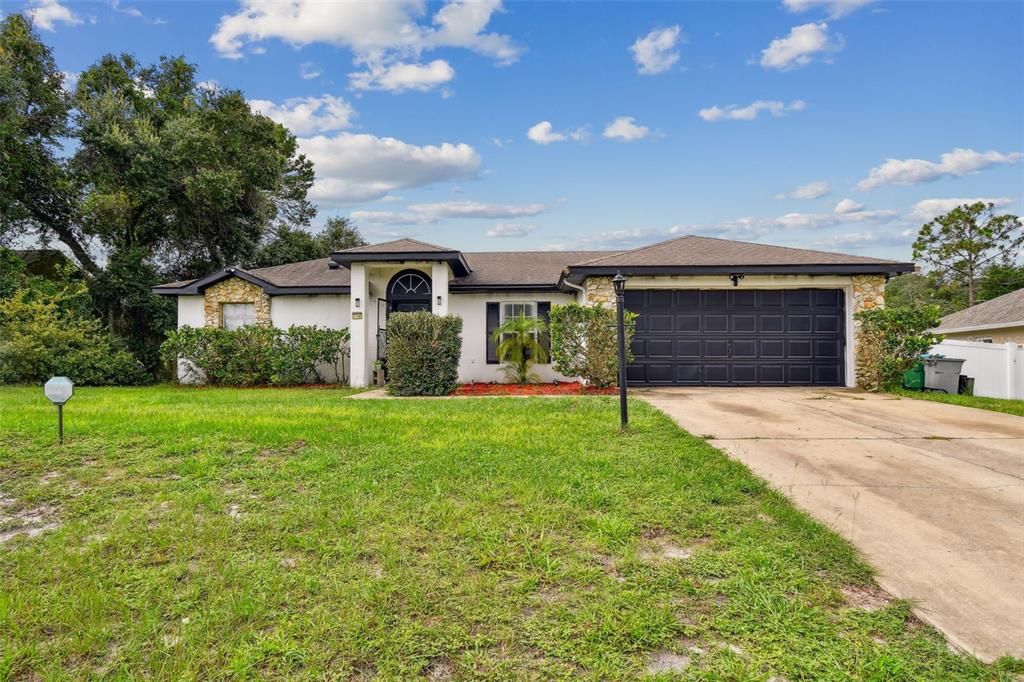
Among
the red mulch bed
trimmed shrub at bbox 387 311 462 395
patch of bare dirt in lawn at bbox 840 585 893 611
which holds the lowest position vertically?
patch of bare dirt in lawn at bbox 840 585 893 611

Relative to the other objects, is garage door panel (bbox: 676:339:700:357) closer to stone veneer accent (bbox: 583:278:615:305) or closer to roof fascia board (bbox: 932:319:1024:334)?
stone veneer accent (bbox: 583:278:615:305)

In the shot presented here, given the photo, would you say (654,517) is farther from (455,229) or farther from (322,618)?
(455,229)

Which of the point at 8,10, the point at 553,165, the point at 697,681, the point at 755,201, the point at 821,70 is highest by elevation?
the point at 8,10

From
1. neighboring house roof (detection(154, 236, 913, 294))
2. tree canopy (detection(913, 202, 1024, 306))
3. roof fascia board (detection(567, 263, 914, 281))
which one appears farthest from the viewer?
tree canopy (detection(913, 202, 1024, 306))

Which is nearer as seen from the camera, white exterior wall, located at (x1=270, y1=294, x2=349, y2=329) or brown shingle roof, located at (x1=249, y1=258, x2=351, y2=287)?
brown shingle roof, located at (x1=249, y1=258, x2=351, y2=287)

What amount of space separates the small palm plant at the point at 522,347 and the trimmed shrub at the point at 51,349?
10.3 m

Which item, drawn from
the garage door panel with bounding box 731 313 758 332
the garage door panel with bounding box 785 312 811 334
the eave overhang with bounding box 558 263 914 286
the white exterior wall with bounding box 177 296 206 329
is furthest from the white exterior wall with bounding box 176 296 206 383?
the garage door panel with bounding box 785 312 811 334

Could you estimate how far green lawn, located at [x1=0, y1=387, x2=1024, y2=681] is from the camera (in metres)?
2.07

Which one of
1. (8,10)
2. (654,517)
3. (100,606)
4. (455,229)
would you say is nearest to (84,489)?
(100,606)

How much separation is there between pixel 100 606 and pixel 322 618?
3.76 ft

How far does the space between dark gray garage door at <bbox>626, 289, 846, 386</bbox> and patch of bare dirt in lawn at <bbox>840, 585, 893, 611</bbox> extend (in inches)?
372

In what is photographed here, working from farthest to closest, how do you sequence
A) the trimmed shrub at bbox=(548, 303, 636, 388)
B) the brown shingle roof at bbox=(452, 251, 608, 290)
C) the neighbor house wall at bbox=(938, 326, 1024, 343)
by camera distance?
the neighbor house wall at bbox=(938, 326, 1024, 343) < the brown shingle roof at bbox=(452, 251, 608, 290) < the trimmed shrub at bbox=(548, 303, 636, 388)

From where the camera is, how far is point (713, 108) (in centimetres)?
1316

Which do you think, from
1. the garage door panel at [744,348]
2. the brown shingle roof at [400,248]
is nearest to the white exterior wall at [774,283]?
the garage door panel at [744,348]
